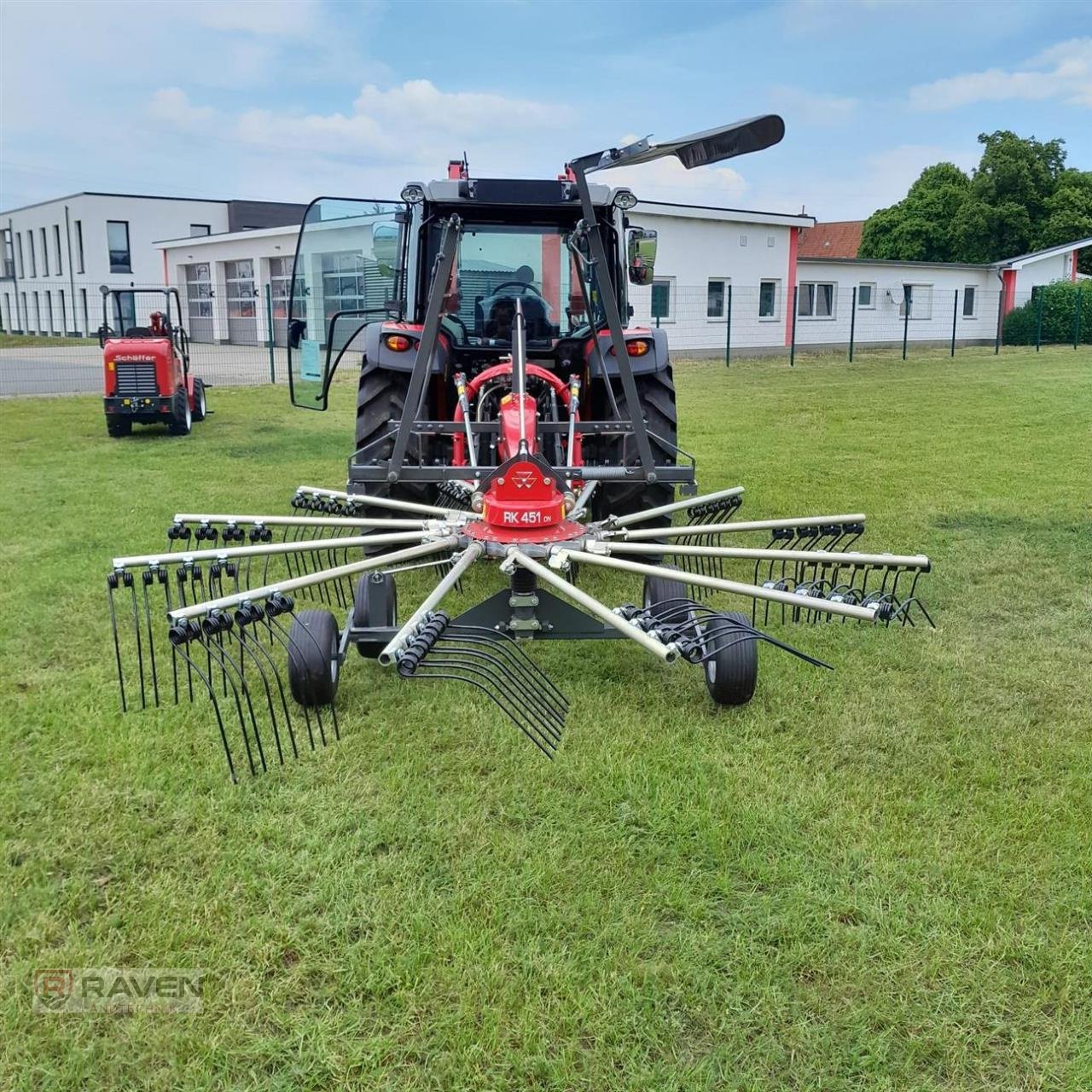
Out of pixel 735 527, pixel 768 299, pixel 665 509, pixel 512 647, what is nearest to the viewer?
pixel 512 647

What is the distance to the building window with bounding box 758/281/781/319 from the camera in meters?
22.5

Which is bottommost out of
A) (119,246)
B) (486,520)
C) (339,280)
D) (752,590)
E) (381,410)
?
(752,590)


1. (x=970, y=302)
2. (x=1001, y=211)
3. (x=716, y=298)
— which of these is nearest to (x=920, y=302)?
(x=970, y=302)

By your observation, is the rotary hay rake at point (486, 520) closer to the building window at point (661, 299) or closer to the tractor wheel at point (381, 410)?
the tractor wheel at point (381, 410)

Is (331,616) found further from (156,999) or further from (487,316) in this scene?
(487,316)

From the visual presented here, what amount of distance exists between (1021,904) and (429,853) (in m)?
1.42

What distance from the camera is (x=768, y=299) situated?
2280 centimetres

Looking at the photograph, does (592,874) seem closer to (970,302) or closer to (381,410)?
(381,410)

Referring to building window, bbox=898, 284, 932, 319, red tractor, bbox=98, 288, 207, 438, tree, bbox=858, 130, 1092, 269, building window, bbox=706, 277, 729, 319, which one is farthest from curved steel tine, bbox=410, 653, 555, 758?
tree, bbox=858, 130, 1092, 269

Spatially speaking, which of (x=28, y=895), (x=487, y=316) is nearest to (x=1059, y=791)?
(x=28, y=895)

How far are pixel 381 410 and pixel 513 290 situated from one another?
93cm

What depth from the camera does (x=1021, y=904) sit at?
7.88ft

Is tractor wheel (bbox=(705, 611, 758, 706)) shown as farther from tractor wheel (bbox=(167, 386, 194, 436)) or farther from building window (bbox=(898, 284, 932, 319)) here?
building window (bbox=(898, 284, 932, 319))

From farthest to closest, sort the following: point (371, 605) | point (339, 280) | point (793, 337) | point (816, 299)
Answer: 1. point (816, 299)
2. point (793, 337)
3. point (339, 280)
4. point (371, 605)
